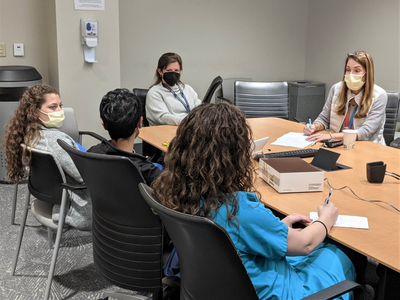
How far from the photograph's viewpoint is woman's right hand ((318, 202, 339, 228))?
1521 mm

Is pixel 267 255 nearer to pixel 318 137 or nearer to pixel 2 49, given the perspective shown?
pixel 318 137

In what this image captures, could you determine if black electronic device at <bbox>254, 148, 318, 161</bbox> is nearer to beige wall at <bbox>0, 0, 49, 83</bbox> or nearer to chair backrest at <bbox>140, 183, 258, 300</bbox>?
chair backrest at <bbox>140, 183, 258, 300</bbox>

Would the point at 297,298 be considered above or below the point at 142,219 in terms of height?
below

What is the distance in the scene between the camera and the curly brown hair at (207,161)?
1220 millimetres

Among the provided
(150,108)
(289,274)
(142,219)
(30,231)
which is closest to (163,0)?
(150,108)

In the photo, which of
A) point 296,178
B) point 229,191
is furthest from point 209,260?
point 296,178

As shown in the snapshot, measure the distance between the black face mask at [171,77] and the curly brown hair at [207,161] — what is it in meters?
2.42

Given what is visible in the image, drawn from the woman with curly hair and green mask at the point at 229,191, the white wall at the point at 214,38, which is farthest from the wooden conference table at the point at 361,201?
the white wall at the point at 214,38

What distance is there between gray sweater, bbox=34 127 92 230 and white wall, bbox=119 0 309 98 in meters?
2.75

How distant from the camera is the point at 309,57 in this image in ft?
19.3

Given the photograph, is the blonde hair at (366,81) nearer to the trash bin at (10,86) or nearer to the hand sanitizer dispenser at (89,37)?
the hand sanitizer dispenser at (89,37)

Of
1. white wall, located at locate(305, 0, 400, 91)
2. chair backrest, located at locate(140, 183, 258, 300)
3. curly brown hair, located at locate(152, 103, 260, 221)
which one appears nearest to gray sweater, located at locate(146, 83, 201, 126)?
curly brown hair, located at locate(152, 103, 260, 221)

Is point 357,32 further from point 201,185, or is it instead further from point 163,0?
point 201,185

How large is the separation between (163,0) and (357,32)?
7.81ft
